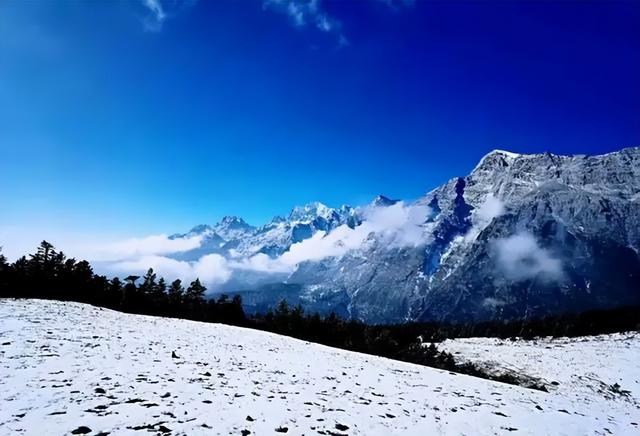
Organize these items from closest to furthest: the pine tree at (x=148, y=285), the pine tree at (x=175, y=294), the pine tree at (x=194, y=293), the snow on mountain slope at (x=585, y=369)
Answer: the snow on mountain slope at (x=585, y=369) < the pine tree at (x=148, y=285) < the pine tree at (x=175, y=294) < the pine tree at (x=194, y=293)

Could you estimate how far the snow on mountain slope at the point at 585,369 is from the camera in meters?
30.9

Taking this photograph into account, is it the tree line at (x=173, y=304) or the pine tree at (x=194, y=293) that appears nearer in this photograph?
the tree line at (x=173, y=304)

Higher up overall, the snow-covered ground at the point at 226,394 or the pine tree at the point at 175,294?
the pine tree at the point at 175,294

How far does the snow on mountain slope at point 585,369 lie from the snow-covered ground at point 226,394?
18.9ft

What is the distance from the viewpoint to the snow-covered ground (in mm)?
12820

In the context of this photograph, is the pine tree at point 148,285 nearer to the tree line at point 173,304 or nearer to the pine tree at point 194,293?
the tree line at point 173,304

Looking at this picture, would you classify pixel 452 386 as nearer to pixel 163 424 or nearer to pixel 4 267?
pixel 163 424

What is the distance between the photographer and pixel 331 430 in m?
13.5

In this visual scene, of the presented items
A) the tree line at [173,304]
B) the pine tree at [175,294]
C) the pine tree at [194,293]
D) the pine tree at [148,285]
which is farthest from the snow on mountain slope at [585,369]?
the pine tree at [148,285]

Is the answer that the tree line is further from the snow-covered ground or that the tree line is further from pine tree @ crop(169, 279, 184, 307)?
the snow-covered ground

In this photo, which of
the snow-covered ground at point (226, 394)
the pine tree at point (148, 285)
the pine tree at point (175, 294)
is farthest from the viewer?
the pine tree at point (175, 294)

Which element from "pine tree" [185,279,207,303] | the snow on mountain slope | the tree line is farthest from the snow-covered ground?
"pine tree" [185,279,207,303]

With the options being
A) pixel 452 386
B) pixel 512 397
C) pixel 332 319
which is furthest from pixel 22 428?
pixel 332 319

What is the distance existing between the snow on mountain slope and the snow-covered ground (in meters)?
5.77
